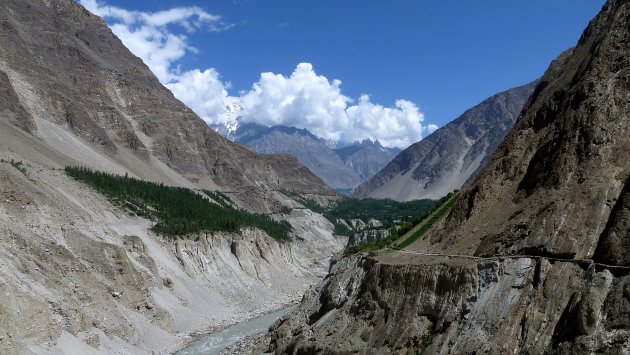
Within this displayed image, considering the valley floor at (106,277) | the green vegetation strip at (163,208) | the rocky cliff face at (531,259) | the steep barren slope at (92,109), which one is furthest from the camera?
the steep barren slope at (92,109)

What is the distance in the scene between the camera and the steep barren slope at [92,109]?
403 feet

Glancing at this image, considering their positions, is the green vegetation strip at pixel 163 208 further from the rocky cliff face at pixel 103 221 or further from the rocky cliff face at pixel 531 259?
the rocky cliff face at pixel 531 259

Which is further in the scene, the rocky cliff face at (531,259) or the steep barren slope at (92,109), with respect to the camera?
the steep barren slope at (92,109)

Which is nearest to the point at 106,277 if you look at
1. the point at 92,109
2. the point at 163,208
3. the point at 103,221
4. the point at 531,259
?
the point at 103,221

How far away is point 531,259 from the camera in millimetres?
24844

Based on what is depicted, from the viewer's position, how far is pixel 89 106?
155m

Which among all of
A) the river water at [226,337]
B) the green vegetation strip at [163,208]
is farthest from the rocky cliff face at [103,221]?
the green vegetation strip at [163,208]

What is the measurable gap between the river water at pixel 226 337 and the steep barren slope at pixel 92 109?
56958mm

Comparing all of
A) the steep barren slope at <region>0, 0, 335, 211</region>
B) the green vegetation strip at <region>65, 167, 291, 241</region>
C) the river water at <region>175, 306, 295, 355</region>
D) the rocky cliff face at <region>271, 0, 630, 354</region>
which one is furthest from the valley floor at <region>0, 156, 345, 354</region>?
the steep barren slope at <region>0, 0, 335, 211</region>

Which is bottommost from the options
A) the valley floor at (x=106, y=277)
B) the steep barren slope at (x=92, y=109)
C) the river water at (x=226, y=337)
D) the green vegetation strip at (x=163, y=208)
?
the river water at (x=226, y=337)

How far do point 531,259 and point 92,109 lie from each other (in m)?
150

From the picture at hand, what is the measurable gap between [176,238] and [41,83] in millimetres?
86947

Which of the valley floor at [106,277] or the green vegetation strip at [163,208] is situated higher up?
the green vegetation strip at [163,208]

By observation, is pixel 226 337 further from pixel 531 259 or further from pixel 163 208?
pixel 163 208
